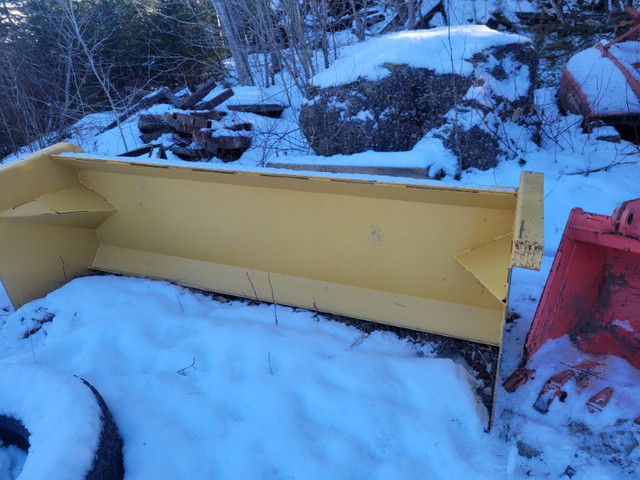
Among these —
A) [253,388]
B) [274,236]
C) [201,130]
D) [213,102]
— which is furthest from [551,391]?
[213,102]

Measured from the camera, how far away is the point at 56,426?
1.69 meters

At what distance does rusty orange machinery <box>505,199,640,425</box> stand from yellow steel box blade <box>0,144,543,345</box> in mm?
226

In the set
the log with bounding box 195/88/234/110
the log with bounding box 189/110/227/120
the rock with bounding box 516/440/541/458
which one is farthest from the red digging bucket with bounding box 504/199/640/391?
the log with bounding box 195/88/234/110

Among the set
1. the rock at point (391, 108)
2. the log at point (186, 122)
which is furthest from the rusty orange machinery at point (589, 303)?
the log at point (186, 122)

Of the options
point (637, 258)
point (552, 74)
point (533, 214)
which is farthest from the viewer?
point (552, 74)

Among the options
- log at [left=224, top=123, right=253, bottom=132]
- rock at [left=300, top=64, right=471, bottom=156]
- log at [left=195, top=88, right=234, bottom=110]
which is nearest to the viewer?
rock at [left=300, top=64, right=471, bottom=156]

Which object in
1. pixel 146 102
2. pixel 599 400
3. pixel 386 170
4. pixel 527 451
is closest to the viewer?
pixel 527 451

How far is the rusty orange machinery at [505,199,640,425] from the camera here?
2014 millimetres

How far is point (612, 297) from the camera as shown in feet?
7.39

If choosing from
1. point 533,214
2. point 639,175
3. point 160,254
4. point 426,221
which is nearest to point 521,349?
point 426,221

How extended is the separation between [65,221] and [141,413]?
164 cm

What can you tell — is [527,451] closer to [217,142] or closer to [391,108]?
[391,108]

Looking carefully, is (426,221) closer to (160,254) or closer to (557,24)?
(160,254)

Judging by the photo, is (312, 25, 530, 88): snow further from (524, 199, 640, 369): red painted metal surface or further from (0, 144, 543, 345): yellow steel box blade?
(524, 199, 640, 369): red painted metal surface
